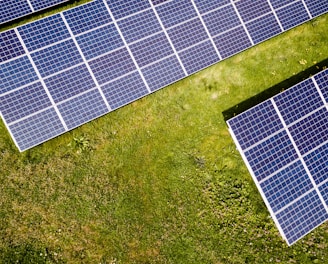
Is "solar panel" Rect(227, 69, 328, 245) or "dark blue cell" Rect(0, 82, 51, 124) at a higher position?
"dark blue cell" Rect(0, 82, 51, 124)

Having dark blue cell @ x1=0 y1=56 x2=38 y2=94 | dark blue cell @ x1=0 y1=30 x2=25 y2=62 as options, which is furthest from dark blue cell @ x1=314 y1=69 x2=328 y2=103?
dark blue cell @ x1=0 y1=30 x2=25 y2=62

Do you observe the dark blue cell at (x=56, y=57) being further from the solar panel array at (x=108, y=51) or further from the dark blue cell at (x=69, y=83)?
the dark blue cell at (x=69, y=83)

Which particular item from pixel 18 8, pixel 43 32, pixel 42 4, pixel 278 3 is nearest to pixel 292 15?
pixel 278 3

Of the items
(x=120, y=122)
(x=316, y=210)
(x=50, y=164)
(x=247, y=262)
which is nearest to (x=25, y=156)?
(x=50, y=164)

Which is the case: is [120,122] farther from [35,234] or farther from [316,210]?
[316,210]

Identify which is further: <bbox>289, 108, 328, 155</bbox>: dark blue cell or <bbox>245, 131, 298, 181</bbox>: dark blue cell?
<bbox>289, 108, 328, 155</bbox>: dark blue cell

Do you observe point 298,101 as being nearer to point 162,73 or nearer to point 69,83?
point 162,73

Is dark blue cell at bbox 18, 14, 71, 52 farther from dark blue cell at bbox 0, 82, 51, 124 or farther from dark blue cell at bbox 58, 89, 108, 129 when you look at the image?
dark blue cell at bbox 58, 89, 108, 129
